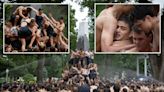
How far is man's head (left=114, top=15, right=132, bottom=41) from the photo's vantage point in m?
5.93

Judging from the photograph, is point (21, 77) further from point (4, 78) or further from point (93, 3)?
point (93, 3)

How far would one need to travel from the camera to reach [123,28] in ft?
19.5

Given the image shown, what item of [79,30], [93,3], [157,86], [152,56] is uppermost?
[93,3]

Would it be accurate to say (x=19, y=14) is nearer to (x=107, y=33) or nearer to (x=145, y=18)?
(x=107, y=33)

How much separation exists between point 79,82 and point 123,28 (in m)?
0.97

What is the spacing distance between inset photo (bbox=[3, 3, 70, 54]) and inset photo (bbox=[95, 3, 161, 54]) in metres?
0.48

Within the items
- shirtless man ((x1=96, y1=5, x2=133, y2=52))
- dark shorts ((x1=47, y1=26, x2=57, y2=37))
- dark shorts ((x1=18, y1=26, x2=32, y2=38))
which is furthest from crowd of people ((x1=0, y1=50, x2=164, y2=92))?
dark shorts ((x1=18, y1=26, x2=32, y2=38))

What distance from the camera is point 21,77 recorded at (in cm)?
586

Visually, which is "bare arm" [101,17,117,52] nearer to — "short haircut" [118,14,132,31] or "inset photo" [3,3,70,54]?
"short haircut" [118,14,132,31]

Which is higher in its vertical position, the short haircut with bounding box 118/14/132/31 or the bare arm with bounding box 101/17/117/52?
the short haircut with bounding box 118/14/132/31

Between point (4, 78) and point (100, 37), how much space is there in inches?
56.8

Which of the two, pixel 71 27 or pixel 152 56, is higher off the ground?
pixel 71 27

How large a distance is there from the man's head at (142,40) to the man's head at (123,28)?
0.10 metres

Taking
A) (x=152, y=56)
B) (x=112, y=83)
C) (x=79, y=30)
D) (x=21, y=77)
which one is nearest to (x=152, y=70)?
(x=152, y=56)
